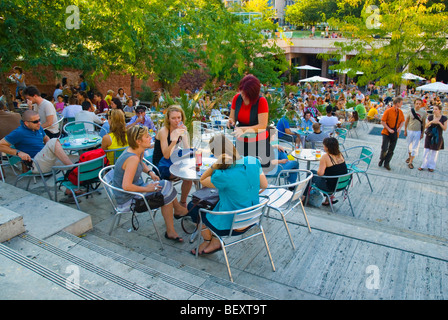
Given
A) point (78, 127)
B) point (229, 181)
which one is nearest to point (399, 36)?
point (78, 127)

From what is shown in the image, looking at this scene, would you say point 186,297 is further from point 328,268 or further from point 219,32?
point 219,32

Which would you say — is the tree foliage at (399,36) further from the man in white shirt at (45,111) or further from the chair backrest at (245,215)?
the chair backrest at (245,215)

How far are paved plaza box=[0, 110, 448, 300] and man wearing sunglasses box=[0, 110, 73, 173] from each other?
0.49 metres

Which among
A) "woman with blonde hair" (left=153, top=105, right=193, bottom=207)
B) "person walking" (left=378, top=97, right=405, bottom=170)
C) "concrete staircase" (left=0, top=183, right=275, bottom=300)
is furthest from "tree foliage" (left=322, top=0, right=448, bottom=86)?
"concrete staircase" (left=0, top=183, right=275, bottom=300)

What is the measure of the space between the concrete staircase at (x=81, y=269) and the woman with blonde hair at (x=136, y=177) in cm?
45

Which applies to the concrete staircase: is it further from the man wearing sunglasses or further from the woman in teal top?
the man wearing sunglasses

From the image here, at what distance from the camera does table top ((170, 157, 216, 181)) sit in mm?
3951

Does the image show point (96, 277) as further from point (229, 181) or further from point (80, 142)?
point (80, 142)

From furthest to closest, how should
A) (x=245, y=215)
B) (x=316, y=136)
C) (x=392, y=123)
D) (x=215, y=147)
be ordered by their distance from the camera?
1. (x=316, y=136)
2. (x=392, y=123)
3. (x=215, y=147)
4. (x=245, y=215)

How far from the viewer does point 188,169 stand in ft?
14.0

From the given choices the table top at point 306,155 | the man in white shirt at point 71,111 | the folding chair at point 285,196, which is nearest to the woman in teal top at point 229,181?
the folding chair at point 285,196

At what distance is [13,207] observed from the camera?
3949 millimetres

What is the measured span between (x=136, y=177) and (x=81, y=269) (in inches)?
54.0
